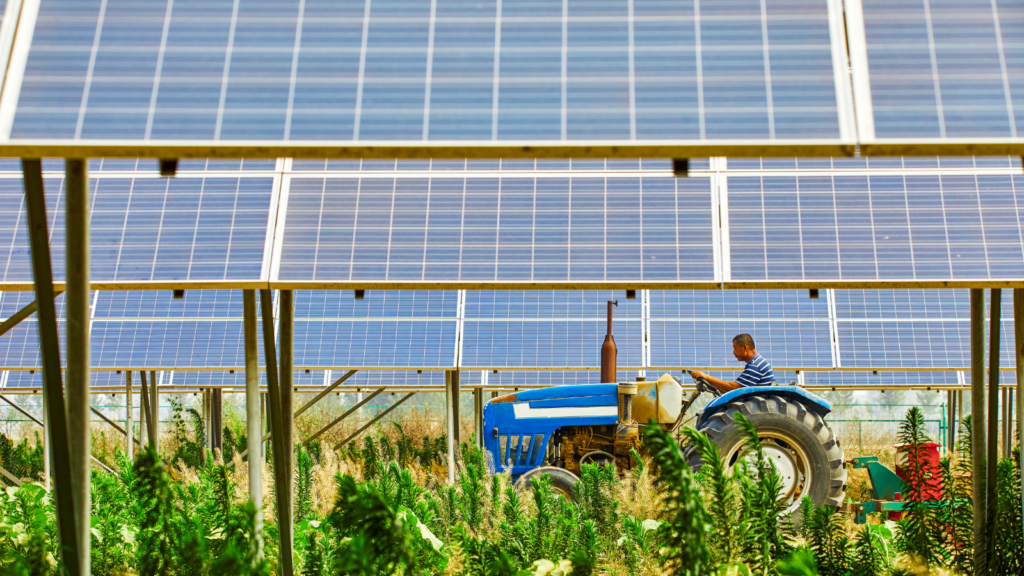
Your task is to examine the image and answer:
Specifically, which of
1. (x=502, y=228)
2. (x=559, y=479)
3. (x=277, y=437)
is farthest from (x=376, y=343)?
(x=277, y=437)

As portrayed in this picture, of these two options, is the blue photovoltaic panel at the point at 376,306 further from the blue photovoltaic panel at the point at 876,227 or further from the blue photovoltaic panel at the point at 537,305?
the blue photovoltaic panel at the point at 876,227

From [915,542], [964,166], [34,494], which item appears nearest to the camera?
[915,542]

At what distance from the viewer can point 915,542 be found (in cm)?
526

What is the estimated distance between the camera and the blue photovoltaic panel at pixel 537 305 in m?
16.5

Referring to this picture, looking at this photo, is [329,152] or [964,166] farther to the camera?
[964,166]

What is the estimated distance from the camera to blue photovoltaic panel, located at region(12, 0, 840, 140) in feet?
10.7

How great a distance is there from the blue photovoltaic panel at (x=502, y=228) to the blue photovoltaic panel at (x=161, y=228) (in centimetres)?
33

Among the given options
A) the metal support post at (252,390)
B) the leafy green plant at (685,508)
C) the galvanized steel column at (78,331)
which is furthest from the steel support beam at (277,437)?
the leafy green plant at (685,508)

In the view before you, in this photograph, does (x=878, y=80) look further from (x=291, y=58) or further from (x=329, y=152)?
(x=291, y=58)

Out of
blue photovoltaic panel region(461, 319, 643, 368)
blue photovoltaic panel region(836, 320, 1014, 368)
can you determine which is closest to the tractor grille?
blue photovoltaic panel region(461, 319, 643, 368)

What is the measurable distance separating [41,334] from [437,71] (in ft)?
6.88

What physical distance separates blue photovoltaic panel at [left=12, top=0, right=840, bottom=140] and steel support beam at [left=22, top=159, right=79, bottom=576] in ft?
1.51

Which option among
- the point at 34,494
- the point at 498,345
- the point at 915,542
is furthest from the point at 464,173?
the point at 498,345

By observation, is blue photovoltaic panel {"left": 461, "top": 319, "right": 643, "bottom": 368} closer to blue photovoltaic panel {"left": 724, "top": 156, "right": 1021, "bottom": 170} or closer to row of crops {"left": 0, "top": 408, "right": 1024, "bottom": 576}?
row of crops {"left": 0, "top": 408, "right": 1024, "bottom": 576}
